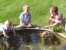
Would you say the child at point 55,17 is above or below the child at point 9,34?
above

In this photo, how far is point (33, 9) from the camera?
6.97 meters

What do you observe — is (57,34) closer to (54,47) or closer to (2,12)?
(54,47)

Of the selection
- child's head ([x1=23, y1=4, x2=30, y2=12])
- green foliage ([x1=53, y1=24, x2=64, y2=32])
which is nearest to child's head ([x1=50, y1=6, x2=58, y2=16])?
green foliage ([x1=53, y1=24, x2=64, y2=32])

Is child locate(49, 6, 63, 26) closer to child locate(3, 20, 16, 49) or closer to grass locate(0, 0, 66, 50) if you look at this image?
grass locate(0, 0, 66, 50)

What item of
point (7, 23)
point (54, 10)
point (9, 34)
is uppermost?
point (54, 10)

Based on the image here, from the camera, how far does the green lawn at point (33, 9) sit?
22.8 feet

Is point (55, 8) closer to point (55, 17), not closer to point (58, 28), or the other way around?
point (55, 17)

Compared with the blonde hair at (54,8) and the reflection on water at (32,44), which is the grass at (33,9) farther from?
the reflection on water at (32,44)

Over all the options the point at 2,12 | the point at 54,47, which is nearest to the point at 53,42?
the point at 54,47

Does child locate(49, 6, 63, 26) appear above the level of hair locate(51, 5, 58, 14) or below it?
below

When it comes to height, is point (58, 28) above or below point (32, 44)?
above

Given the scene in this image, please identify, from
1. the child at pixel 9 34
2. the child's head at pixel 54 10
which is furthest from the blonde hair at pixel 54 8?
the child at pixel 9 34

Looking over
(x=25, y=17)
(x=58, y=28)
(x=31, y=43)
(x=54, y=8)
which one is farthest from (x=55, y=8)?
(x=31, y=43)

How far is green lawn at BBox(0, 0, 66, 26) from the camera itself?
695 centimetres
